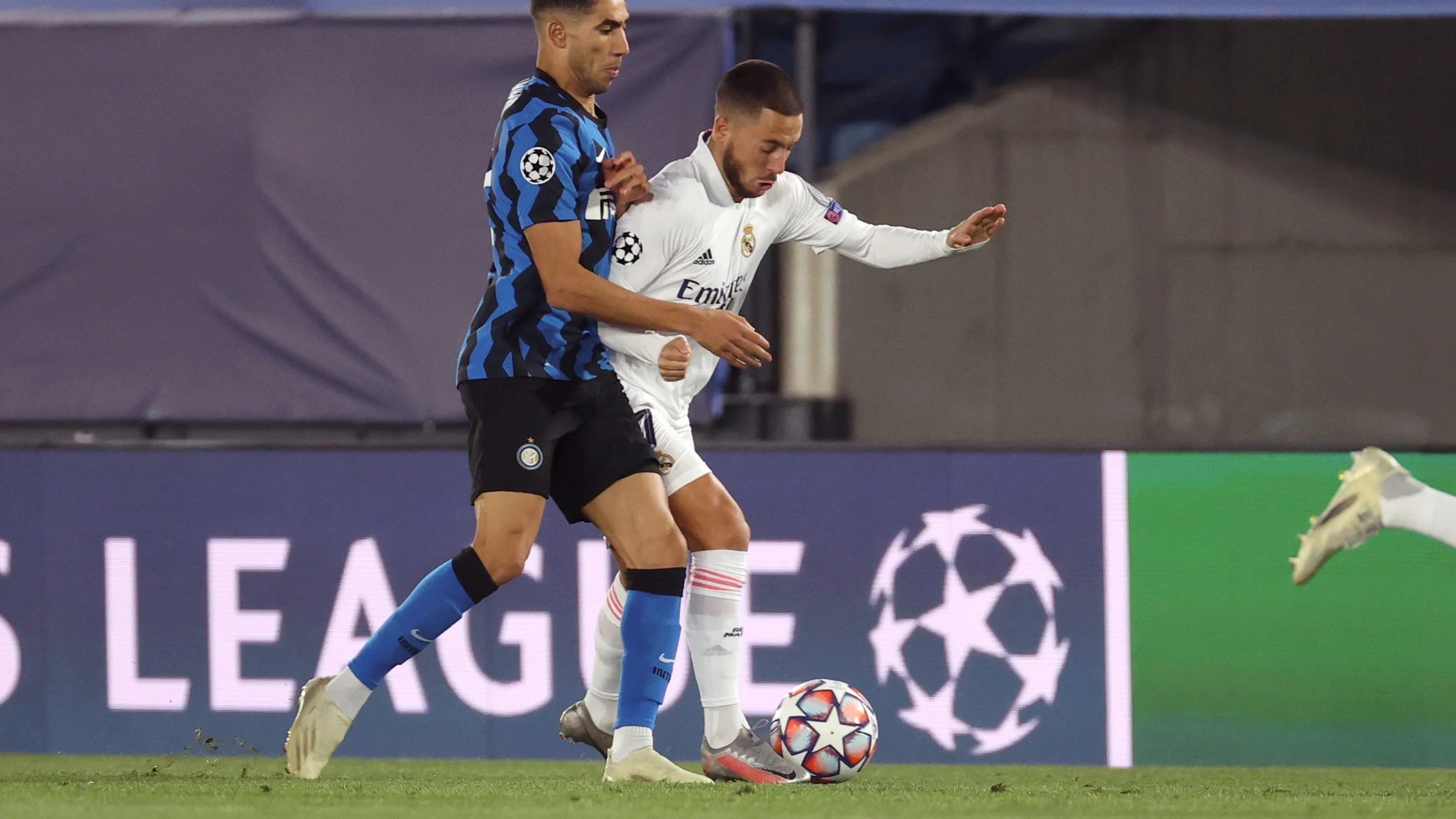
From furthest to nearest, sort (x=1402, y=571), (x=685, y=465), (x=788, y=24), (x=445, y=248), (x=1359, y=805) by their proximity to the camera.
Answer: (x=788, y=24) < (x=445, y=248) < (x=1402, y=571) < (x=685, y=465) < (x=1359, y=805)

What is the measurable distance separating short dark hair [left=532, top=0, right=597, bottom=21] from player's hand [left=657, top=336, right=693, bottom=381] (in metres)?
0.77

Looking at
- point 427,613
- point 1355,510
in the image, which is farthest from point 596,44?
point 1355,510

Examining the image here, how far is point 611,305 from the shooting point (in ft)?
15.2

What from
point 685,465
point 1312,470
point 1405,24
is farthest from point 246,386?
point 1405,24

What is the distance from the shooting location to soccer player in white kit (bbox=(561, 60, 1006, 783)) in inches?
195

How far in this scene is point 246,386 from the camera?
729 cm

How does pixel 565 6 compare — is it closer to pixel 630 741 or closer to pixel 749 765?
pixel 630 741

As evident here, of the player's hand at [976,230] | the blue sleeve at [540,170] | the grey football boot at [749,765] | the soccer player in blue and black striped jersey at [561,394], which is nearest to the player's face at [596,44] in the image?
the soccer player in blue and black striped jersey at [561,394]

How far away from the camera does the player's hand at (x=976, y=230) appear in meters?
5.11

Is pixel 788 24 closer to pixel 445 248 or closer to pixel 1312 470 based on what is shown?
pixel 445 248

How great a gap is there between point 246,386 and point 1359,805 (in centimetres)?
420

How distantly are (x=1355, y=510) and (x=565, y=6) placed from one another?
220 centimetres

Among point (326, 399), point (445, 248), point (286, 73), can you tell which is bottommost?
point (326, 399)

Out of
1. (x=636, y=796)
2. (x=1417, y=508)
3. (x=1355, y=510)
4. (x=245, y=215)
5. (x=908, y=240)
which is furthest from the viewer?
(x=245, y=215)
